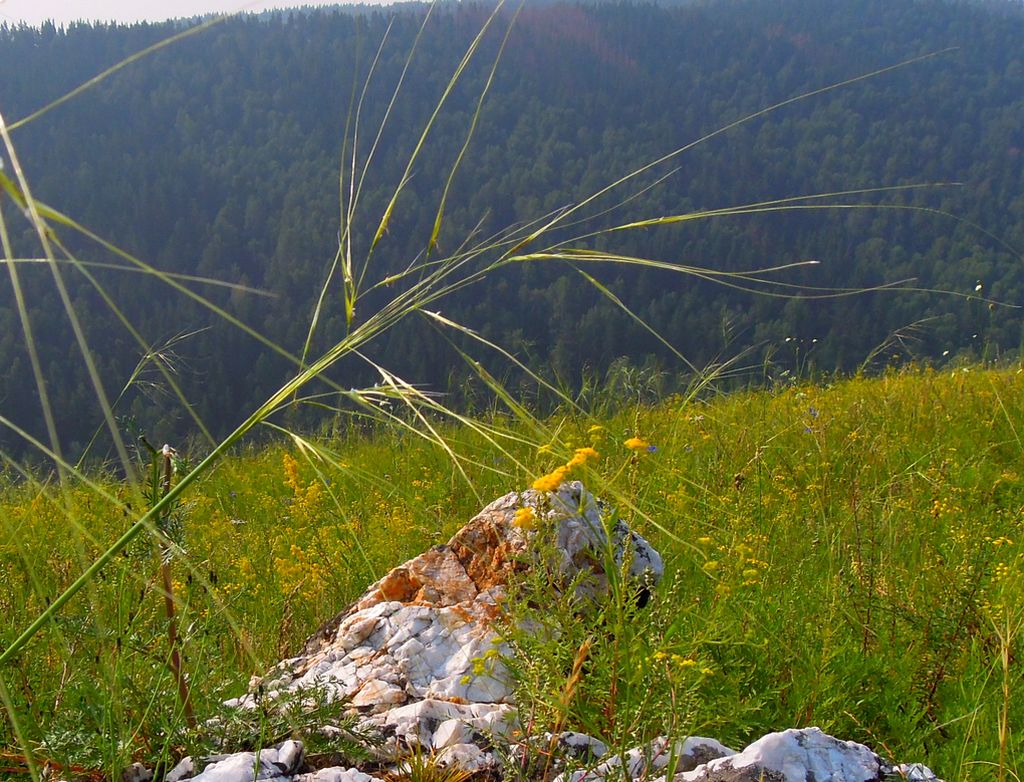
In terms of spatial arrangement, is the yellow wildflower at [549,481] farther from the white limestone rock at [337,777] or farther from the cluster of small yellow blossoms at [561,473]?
the white limestone rock at [337,777]

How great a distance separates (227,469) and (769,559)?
11.9 ft

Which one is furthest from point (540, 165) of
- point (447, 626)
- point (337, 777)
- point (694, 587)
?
point (337, 777)

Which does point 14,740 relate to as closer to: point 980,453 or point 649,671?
point 649,671

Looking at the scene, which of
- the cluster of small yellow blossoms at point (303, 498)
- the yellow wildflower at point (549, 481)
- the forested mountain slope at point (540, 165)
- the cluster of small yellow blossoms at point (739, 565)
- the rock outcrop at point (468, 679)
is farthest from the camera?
the forested mountain slope at point (540, 165)

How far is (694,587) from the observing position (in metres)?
2.41


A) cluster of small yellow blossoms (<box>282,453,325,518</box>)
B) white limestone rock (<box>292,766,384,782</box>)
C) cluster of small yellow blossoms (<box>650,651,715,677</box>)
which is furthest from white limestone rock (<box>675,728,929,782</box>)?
cluster of small yellow blossoms (<box>282,453,325,518</box>)

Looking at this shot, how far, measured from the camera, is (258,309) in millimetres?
73312

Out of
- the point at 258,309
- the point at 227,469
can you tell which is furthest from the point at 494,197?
the point at 227,469

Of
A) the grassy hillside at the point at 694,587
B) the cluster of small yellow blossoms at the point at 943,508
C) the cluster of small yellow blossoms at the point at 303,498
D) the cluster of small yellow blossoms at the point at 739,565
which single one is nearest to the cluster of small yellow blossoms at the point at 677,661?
the grassy hillside at the point at 694,587

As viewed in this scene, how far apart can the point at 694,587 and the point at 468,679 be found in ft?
3.22

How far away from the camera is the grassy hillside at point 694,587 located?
1.38m

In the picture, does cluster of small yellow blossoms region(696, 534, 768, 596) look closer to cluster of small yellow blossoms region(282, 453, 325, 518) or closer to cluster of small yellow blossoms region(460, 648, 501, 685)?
cluster of small yellow blossoms region(460, 648, 501, 685)

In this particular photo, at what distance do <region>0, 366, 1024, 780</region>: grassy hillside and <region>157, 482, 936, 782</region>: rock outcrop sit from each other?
61 mm

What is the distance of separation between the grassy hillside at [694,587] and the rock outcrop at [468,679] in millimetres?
61
